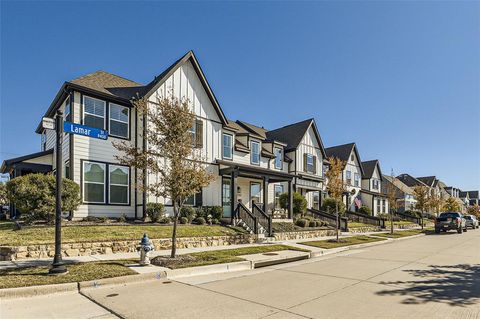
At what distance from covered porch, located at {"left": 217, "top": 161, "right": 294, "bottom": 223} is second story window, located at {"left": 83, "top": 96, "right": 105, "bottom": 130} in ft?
26.1

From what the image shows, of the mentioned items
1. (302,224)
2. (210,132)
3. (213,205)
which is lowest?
(302,224)

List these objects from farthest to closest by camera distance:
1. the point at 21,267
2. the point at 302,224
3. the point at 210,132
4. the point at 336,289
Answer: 1. the point at 302,224
2. the point at 210,132
3. the point at 21,267
4. the point at 336,289

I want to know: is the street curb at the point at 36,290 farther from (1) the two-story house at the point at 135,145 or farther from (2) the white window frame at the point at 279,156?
(2) the white window frame at the point at 279,156

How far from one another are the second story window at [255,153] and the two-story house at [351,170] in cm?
1680

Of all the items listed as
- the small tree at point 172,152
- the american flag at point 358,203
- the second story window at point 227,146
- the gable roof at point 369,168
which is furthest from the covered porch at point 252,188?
the gable roof at point 369,168

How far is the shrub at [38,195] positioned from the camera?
14.5m

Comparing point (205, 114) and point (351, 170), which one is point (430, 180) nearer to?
point (351, 170)

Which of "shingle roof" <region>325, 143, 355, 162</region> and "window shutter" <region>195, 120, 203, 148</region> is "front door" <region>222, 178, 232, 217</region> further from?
"shingle roof" <region>325, 143, 355, 162</region>

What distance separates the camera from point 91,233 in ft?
44.8

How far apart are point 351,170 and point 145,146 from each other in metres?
31.0

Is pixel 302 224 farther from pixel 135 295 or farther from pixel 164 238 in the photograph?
pixel 135 295

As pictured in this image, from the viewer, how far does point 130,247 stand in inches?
544

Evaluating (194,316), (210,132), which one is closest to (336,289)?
(194,316)

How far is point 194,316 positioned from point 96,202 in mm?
13015
